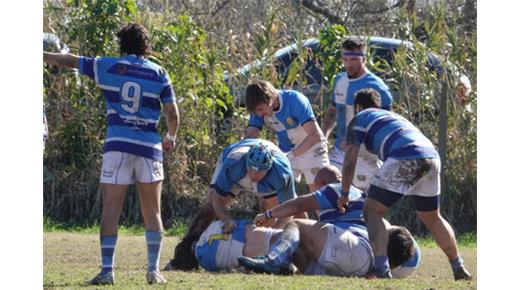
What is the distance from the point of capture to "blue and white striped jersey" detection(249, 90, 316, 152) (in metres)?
11.4

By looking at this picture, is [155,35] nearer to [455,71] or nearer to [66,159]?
[66,159]

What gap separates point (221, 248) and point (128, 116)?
1614 mm

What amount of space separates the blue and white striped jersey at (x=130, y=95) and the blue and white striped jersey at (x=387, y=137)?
4.99 ft

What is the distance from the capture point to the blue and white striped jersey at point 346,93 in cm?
1154

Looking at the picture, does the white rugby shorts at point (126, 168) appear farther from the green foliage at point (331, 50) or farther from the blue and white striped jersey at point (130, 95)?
the green foliage at point (331, 50)

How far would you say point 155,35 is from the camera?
50.7ft

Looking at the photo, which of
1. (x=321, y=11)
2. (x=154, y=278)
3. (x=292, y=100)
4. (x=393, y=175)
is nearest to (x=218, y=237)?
(x=154, y=278)

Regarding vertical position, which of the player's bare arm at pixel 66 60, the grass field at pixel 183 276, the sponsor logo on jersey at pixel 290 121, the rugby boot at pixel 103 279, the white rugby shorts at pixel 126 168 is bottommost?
the grass field at pixel 183 276

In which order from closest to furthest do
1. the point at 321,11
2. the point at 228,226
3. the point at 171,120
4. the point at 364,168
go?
the point at 171,120, the point at 228,226, the point at 364,168, the point at 321,11

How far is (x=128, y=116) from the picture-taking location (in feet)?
28.1

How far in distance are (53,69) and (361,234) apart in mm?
7099

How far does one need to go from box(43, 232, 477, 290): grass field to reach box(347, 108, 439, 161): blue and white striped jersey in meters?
0.93

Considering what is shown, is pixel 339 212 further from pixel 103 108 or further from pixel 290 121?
pixel 103 108

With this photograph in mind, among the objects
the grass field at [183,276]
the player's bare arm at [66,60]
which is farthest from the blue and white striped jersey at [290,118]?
the player's bare arm at [66,60]
